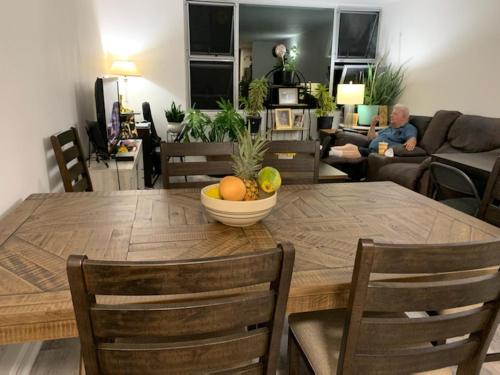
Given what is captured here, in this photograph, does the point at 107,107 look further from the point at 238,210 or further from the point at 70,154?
the point at 238,210

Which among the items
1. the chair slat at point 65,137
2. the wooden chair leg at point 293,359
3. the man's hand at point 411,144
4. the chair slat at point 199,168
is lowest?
the wooden chair leg at point 293,359

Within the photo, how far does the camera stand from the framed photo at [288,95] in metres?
5.53

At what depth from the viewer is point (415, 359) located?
932mm

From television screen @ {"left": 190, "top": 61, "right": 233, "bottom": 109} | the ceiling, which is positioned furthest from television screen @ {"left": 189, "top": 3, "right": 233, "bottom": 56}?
the ceiling

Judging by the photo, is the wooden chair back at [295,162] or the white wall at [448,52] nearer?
the wooden chair back at [295,162]

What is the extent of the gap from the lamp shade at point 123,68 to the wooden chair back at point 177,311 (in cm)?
436

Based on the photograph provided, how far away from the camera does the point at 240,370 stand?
2.89 feet

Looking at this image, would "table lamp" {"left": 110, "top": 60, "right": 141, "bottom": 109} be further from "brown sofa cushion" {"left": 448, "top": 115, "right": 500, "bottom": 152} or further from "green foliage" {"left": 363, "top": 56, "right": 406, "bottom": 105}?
"brown sofa cushion" {"left": 448, "top": 115, "right": 500, "bottom": 152}

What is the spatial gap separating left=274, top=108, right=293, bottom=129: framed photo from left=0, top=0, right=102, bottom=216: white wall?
9.88ft

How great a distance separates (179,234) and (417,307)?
75cm

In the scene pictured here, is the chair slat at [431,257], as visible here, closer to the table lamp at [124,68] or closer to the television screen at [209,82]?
the table lamp at [124,68]

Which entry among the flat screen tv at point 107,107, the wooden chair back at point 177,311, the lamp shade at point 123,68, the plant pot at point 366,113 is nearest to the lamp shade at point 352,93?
the plant pot at point 366,113

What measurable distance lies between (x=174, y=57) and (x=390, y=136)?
312 cm

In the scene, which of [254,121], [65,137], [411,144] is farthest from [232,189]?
[254,121]
